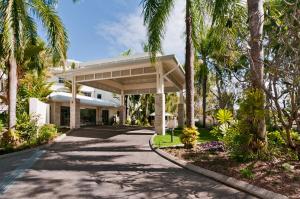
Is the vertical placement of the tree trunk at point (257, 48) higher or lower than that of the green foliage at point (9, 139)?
higher

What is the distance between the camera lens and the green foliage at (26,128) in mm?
13609

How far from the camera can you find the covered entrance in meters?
18.0

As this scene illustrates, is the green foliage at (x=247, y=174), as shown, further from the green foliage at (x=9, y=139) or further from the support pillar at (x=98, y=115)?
the support pillar at (x=98, y=115)

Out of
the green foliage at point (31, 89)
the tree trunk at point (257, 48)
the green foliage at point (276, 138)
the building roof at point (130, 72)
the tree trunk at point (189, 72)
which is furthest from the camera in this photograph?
the green foliage at point (31, 89)

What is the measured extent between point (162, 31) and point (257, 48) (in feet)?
16.3

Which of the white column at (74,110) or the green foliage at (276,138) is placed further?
the white column at (74,110)

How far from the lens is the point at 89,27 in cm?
2044

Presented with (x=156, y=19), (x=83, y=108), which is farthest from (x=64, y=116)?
(x=156, y=19)

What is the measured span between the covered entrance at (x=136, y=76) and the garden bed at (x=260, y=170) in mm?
8166

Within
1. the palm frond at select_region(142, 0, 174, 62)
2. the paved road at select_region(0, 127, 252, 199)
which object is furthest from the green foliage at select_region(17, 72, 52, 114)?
the paved road at select_region(0, 127, 252, 199)

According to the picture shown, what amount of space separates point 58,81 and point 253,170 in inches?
1494

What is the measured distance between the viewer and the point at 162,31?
12.7 m

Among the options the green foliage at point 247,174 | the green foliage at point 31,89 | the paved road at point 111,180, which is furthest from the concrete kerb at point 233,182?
the green foliage at point 31,89

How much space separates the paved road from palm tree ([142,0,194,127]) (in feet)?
10.5
